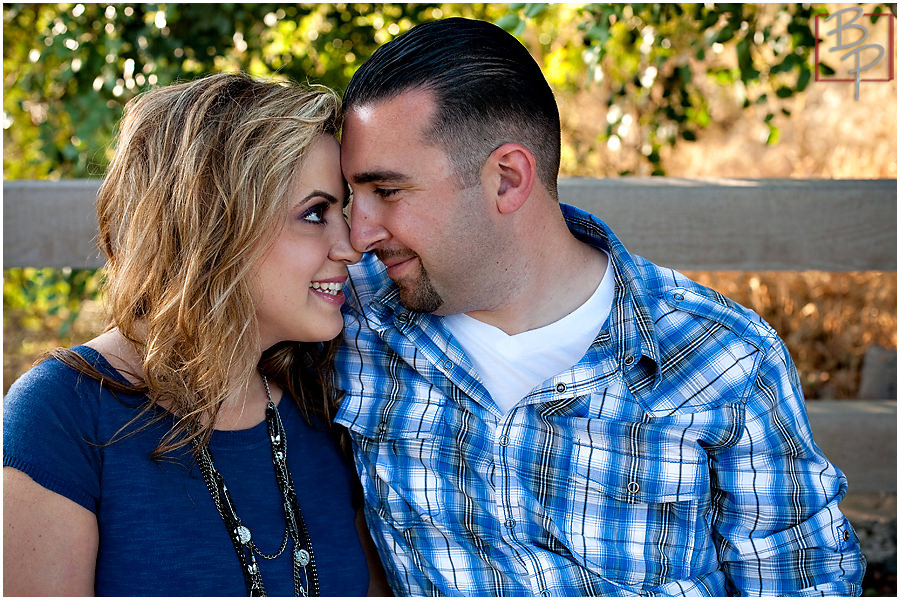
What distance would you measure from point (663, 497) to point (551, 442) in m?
0.23

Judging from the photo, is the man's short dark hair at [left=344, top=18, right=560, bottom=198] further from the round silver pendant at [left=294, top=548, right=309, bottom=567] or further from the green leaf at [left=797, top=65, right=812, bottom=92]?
the green leaf at [left=797, top=65, right=812, bottom=92]

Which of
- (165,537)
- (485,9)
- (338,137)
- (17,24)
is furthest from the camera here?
(485,9)

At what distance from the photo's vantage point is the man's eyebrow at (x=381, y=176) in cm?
160

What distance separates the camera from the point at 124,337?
1602 millimetres

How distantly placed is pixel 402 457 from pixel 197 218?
60 centimetres

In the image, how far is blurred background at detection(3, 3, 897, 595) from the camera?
2.71 m

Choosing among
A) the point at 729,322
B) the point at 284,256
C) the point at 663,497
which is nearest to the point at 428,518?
the point at 663,497

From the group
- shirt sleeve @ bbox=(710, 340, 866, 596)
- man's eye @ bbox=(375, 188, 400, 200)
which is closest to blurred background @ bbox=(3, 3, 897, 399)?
man's eye @ bbox=(375, 188, 400, 200)

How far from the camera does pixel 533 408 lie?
1.65 meters

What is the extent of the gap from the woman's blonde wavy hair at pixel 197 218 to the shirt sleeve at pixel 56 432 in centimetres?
11

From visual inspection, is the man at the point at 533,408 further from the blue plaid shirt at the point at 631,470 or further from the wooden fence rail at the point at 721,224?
the wooden fence rail at the point at 721,224

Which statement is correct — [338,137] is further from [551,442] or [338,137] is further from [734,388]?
[734,388]

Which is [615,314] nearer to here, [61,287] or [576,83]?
[61,287]

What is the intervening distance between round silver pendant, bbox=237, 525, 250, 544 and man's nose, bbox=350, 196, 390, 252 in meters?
0.55
